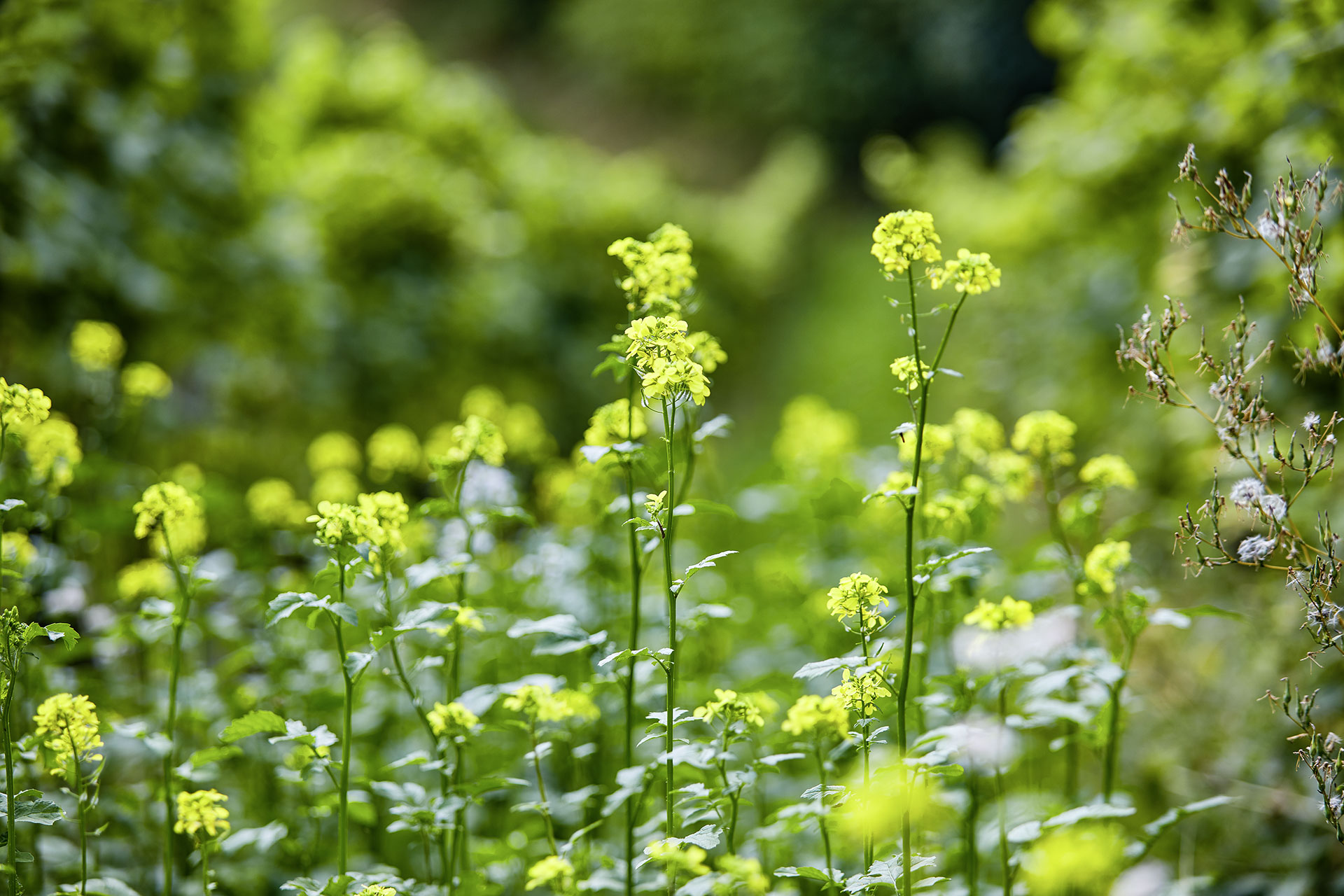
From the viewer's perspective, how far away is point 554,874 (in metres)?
1.31

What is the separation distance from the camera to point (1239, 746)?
2.54 meters

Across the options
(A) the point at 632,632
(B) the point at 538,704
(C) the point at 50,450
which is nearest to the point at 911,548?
(A) the point at 632,632

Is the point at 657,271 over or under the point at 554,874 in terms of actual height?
over

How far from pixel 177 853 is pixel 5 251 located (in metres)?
1.85

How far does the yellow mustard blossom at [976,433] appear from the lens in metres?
1.99

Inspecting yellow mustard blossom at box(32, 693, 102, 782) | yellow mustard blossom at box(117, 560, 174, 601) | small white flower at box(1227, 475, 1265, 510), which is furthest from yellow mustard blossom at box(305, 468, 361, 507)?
small white flower at box(1227, 475, 1265, 510)

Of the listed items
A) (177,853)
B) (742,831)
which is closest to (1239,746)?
(742,831)

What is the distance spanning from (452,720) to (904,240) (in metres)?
1.09

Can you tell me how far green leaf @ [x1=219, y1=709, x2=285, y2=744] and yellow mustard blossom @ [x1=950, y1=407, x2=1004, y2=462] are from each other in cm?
145

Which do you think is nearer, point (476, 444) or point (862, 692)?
point (862, 692)

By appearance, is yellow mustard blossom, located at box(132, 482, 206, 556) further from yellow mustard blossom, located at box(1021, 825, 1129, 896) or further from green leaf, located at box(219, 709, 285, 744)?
yellow mustard blossom, located at box(1021, 825, 1129, 896)

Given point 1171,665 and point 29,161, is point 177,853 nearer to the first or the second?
point 29,161

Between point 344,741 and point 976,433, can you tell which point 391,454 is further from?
point 976,433

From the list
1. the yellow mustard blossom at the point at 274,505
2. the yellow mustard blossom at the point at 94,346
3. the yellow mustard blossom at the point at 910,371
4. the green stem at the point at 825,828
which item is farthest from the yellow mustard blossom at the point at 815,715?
the yellow mustard blossom at the point at 94,346
